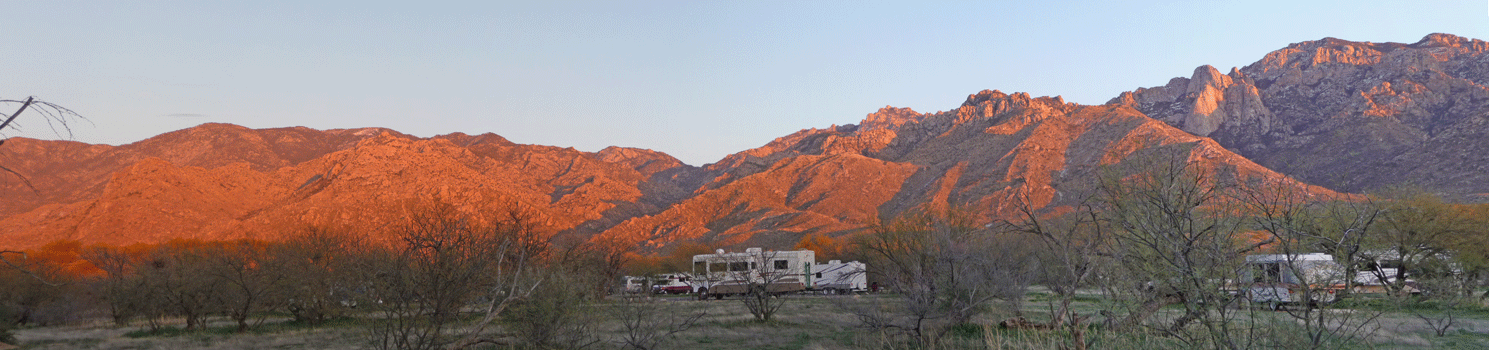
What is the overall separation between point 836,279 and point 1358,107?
400 ft

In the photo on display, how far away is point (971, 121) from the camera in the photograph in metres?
164

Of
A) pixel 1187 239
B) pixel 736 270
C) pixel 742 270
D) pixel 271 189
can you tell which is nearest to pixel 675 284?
pixel 736 270

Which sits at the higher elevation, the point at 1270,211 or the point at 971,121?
the point at 971,121

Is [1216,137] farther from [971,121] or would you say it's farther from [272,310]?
[272,310]

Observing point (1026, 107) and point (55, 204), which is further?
point (1026, 107)

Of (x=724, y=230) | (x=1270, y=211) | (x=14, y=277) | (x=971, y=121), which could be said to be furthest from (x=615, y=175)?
(x=1270, y=211)

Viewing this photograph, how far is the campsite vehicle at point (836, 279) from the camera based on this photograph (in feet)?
154

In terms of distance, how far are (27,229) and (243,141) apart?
72.9m

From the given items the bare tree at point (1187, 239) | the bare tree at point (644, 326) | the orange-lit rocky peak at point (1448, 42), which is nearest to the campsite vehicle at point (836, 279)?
the bare tree at point (644, 326)

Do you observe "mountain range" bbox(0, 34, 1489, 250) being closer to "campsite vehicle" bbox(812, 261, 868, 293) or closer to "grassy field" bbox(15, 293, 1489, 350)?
"campsite vehicle" bbox(812, 261, 868, 293)

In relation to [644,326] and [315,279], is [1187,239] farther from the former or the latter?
[315,279]

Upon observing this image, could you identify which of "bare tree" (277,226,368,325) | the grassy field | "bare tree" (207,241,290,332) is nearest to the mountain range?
"bare tree" (277,226,368,325)

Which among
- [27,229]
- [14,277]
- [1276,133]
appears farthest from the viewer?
[1276,133]

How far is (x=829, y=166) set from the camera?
458 feet
